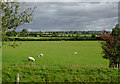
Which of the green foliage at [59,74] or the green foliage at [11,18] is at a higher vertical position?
the green foliage at [11,18]

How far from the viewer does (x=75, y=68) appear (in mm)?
12398

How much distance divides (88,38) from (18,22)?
1387 inches

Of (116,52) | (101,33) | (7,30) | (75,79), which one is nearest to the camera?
(7,30)

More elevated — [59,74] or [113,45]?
[113,45]

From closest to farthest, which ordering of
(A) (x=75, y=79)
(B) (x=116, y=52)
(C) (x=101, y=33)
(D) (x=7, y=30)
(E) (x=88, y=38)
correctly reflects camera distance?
(D) (x=7, y=30), (A) (x=75, y=79), (B) (x=116, y=52), (C) (x=101, y=33), (E) (x=88, y=38)

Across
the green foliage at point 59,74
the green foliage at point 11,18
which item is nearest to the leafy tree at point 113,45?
the green foliage at point 59,74

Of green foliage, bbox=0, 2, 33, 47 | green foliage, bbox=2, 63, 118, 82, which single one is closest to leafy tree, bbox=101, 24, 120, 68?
green foliage, bbox=2, 63, 118, 82

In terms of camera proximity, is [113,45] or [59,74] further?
[113,45]

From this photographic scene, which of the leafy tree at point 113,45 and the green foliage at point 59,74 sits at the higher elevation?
the leafy tree at point 113,45

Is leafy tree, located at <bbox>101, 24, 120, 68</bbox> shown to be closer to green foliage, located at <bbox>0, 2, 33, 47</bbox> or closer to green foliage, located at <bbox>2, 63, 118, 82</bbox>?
green foliage, located at <bbox>2, 63, 118, 82</bbox>

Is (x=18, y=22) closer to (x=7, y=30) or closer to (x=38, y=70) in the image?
(x=7, y=30)

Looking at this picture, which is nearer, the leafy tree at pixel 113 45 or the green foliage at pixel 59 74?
the green foliage at pixel 59 74

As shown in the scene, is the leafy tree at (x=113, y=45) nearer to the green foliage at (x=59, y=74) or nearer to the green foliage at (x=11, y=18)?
the green foliage at (x=59, y=74)

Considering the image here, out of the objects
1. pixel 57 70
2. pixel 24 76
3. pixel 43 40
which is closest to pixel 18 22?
pixel 24 76
